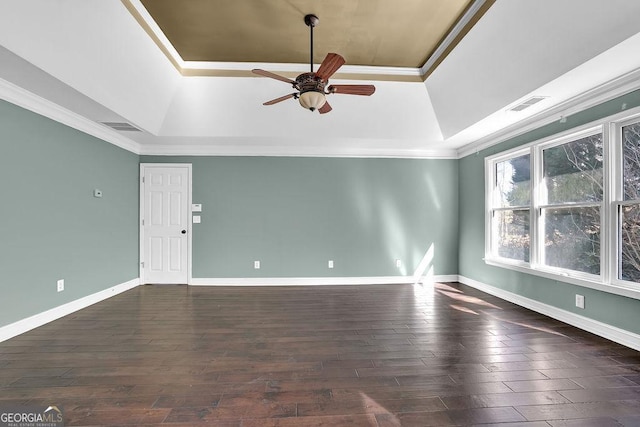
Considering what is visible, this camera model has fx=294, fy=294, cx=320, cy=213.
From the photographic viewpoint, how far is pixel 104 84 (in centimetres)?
303

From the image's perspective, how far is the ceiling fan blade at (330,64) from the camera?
93.5 inches

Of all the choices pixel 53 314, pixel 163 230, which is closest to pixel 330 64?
pixel 53 314

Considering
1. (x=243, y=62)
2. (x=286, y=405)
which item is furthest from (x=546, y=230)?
(x=243, y=62)

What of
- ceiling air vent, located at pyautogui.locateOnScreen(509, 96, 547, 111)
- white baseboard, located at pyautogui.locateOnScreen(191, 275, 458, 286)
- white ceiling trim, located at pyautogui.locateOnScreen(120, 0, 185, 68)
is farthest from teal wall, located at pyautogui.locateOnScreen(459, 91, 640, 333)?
white ceiling trim, located at pyautogui.locateOnScreen(120, 0, 185, 68)

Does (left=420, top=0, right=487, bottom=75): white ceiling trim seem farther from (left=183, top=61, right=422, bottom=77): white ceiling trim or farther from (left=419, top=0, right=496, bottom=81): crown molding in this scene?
(left=183, top=61, right=422, bottom=77): white ceiling trim

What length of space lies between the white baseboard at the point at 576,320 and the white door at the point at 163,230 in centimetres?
505

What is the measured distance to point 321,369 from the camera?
7.55 ft

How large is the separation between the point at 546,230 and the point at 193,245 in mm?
5273

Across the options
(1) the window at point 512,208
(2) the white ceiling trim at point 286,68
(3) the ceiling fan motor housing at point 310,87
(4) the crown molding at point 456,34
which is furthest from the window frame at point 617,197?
(3) the ceiling fan motor housing at point 310,87

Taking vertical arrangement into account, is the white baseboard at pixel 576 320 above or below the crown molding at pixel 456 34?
below

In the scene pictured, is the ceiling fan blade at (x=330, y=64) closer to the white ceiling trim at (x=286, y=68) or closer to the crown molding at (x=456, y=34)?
the white ceiling trim at (x=286, y=68)

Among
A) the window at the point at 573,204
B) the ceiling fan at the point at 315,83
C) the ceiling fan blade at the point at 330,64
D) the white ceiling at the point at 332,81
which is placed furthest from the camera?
the window at the point at 573,204

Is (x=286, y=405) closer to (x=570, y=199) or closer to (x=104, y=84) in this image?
(x=104, y=84)

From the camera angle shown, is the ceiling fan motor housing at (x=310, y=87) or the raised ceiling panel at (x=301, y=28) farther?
the raised ceiling panel at (x=301, y=28)
